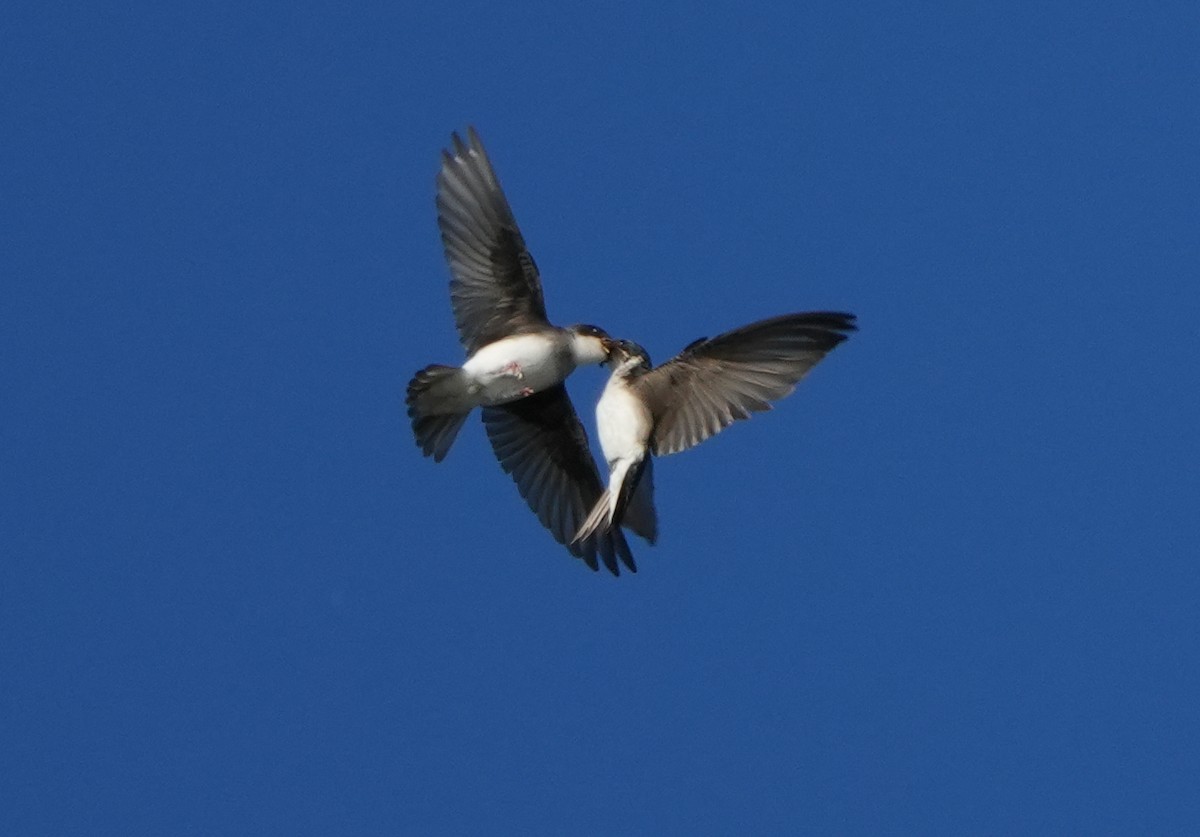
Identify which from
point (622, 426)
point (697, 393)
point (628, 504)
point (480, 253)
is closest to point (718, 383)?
point (697, 393)

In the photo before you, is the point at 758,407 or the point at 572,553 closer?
the point at 758,407

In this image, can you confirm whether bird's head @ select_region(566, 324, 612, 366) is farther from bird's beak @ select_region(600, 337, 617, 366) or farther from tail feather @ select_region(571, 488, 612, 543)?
tail feather @ select_region(571, 488, 612, 543)

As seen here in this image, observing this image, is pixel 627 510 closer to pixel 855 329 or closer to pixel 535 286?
pixel 535 286

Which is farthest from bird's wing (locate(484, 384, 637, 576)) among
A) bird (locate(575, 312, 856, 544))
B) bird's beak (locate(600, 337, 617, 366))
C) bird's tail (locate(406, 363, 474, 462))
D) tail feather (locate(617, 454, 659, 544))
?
bird (locate(575, 312, 856, 544))

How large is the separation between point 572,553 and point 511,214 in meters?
0.60

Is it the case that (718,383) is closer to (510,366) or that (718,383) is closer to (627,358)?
(627,358)

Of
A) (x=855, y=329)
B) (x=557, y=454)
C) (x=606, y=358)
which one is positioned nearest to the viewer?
(x=855, y=329)

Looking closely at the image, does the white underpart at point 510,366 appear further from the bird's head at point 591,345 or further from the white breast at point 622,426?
the white breast at point 622,426

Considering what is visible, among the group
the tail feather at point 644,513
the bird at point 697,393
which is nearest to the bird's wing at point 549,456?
the tail feather at point 644,513

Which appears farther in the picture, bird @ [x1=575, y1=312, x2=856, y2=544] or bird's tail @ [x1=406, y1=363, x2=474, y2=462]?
bird's tail @ [x1=406, y1=363, x2=474, y2=462]

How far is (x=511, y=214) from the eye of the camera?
14.4ft

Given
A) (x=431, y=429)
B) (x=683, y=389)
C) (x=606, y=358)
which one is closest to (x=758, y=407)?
(x=683, y=389)

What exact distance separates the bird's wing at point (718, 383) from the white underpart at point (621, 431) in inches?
0.9

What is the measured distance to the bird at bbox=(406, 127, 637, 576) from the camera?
421 cm
